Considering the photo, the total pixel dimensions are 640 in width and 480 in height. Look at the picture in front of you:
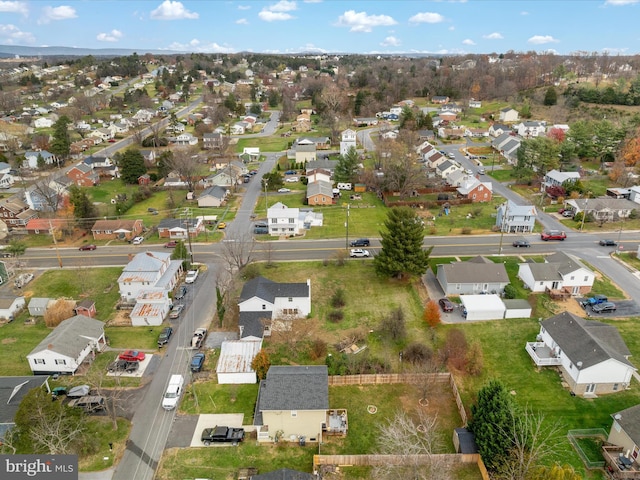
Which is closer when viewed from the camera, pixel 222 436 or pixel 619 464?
pixel 619 464

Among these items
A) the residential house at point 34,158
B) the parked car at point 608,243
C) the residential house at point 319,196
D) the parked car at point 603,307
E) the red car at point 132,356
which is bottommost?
the red car at point 132,356

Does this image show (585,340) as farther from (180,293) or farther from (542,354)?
(180,293)

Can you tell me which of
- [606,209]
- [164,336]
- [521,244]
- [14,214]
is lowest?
[164,336]

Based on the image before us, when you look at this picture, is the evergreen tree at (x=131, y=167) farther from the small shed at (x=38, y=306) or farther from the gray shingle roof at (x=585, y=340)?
the gray shingle roof at (x=585, y=340)

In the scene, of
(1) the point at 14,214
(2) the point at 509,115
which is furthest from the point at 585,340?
(2) the point at 509,115

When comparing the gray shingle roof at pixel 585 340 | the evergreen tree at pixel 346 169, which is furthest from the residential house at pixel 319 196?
the gray shingle roof at pixel 585 340

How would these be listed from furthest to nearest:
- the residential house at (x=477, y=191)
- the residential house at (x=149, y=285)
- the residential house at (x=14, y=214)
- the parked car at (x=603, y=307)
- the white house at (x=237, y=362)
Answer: the residential house at (x=477, y=191)
the residential house at (x=14, y=214)
the residential house at (x=149, y=285)
the parked car at (x=603, y=307)
the white house at (x=237, y=362)

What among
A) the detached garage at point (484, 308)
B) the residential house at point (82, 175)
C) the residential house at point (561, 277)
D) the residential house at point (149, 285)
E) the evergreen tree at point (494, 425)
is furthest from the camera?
the residential house at point (82, 175)
